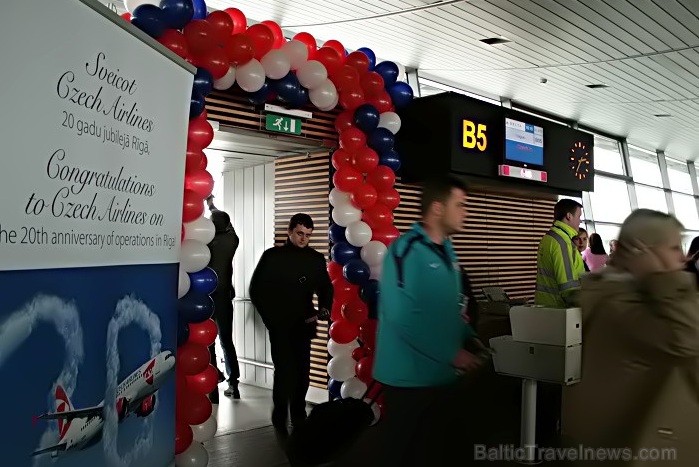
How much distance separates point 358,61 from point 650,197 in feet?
34.8

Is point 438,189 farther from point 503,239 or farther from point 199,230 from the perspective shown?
point 503,239

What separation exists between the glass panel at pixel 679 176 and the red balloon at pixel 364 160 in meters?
11.6

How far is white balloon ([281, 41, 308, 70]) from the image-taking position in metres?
4.77

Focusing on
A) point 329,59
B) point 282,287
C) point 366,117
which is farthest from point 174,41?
point 366,117

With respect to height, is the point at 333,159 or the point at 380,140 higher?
the point at 380,140

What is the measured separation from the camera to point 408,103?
5.98 metres

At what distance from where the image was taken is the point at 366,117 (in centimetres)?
539

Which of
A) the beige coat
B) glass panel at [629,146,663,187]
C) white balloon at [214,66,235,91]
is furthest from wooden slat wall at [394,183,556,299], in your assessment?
glass panel at [629,146,663,187]

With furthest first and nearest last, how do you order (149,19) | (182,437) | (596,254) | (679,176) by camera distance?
1. (679,176)
2. (596,254)
3. (182,437)
4. (149,19)

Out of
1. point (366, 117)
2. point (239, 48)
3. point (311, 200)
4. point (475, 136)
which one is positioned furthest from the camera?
point (475, 136)

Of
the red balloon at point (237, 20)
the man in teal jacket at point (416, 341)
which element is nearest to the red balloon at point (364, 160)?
the red balloon at point (237, 20)

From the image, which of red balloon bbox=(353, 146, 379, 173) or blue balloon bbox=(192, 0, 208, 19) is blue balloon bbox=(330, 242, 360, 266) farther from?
blue balloon bbox=(192, 0, 208, 19)

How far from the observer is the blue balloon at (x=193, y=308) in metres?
3.95

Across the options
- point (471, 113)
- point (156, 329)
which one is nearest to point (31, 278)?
point (156, 329)
